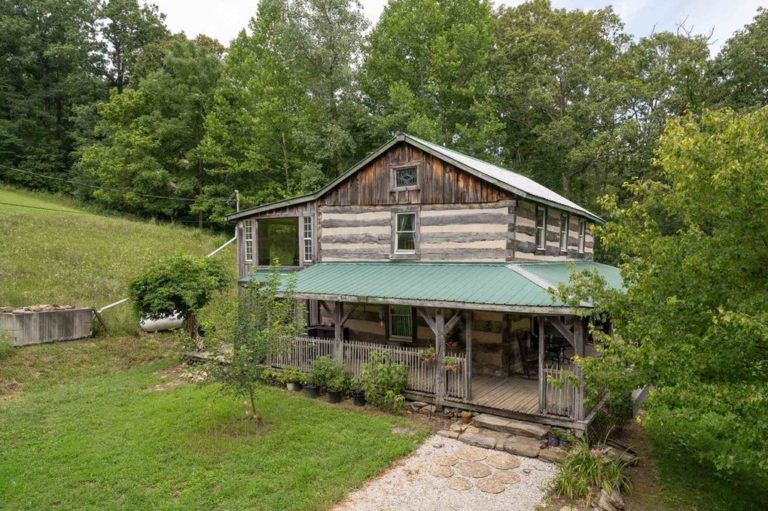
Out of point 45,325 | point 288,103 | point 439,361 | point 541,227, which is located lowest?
point 45,325

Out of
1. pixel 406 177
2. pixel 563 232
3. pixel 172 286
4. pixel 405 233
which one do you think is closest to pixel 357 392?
pixel 405 233

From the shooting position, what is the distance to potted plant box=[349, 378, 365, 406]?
12.1 m

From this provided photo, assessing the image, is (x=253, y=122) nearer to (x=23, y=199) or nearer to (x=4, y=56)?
(x=23, y=199)

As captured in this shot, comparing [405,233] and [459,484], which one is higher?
[405,233]

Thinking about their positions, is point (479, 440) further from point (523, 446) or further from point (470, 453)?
point (523, 446)

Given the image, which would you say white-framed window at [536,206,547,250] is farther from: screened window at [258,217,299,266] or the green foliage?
screened window at [258,217,299,266]

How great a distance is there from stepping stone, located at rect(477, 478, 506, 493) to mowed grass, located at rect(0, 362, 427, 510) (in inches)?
69.5

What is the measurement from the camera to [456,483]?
319 inches

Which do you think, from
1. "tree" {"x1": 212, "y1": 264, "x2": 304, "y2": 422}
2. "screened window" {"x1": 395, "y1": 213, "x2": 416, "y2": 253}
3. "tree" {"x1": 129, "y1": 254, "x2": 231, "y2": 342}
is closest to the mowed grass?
"tree" {"x1": 212, "y1": 264, "x2": 304, "y2": 422}

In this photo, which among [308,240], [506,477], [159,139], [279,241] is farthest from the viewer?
[159,139]

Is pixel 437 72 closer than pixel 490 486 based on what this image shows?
No

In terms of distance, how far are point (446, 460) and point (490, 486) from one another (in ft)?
3.95

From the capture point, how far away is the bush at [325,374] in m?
12.4

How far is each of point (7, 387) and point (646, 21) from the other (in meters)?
42.2
